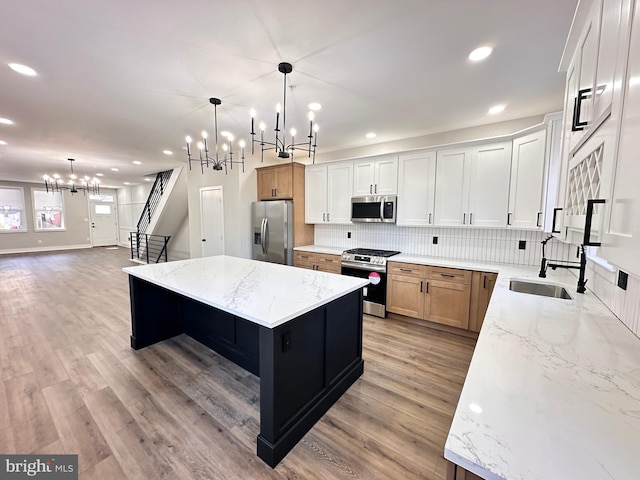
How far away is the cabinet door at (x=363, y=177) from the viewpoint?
4172 mm

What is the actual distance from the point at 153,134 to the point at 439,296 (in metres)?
4.89

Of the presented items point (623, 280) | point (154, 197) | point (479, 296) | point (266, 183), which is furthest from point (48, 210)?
point (623, 280)

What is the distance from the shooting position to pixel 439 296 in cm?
340

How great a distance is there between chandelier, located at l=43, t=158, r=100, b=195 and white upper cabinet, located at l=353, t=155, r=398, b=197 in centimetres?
849

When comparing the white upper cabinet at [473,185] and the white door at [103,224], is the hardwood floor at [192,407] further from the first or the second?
the white door at [103,224]

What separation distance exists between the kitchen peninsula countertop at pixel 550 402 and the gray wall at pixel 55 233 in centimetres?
1398

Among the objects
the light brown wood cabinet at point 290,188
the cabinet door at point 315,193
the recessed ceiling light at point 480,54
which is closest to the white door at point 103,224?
the light brown wood cabinet at point 290,188

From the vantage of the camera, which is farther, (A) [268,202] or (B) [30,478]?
(A) [268,202]

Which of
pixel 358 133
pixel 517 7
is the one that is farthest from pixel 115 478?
pixel 358 133

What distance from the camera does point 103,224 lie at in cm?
1140

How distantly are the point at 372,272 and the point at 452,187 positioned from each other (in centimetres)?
161

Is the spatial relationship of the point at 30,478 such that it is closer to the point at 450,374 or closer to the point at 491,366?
the point at 491,366

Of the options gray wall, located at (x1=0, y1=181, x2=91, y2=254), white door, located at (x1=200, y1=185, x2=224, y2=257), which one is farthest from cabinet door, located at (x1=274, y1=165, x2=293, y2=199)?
gray wall, located at (x1=0, y1=181, x2=91, y2=254)

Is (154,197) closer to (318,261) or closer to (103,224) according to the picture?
(103,224)
